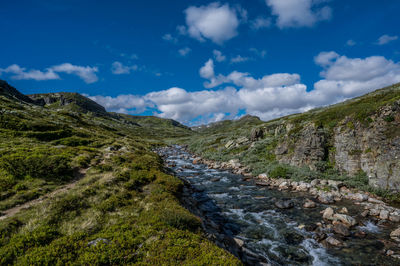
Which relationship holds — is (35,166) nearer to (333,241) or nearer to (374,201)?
(333,241)

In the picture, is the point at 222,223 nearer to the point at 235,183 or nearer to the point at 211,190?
the point at 211,190

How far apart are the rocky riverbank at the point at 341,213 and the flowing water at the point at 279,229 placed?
10.9 inches

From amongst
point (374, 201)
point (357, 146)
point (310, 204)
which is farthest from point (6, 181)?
point (357, 146)

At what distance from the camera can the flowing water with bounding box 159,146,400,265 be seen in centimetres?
934

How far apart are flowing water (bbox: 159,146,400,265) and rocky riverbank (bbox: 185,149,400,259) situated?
0.91 ft

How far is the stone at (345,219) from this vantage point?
1196 cm

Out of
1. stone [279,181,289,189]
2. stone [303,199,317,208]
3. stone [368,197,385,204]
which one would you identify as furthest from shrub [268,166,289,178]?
stone [368,197,385,204]

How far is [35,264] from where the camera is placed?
5.68m

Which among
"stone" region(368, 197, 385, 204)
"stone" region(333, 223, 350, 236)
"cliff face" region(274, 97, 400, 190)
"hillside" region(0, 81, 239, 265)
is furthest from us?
"cliff face" region(274, 97, 400, 190)

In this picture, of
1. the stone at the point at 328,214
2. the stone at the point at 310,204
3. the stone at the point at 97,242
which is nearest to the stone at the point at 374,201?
the stone at the point at 310,204

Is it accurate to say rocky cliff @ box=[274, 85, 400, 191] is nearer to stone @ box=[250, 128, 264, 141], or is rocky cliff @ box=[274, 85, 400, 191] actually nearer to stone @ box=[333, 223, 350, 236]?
stone @ box=[333, 223, 350, 236]

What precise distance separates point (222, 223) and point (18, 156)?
1855 centimetres

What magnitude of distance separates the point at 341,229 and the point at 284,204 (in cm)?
475

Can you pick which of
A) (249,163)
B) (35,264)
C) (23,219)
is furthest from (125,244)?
(249,163)
